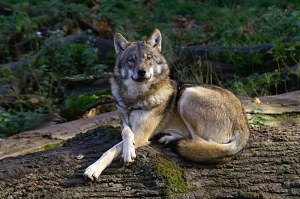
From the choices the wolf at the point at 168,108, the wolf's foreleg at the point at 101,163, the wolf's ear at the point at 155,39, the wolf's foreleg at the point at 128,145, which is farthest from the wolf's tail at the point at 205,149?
the wolf's ear at the point at 155,39

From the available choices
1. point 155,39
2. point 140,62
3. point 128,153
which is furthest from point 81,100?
point 128,153

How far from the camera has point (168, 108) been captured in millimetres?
6344

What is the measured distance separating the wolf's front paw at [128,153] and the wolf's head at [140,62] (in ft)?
3.38

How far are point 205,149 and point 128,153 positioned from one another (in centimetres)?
80

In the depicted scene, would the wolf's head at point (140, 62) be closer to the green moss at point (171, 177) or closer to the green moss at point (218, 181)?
the green moss at point (171, 177)

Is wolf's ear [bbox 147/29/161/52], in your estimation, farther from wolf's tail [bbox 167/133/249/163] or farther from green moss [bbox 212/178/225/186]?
green moss [bbox 212/178/225/186]

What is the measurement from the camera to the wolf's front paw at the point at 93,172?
524 cm

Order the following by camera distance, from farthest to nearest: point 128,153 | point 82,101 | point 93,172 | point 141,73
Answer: point 82,101 < point 141,73 < point 128,153 < point 93,172

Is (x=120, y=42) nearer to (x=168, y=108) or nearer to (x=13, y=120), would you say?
(x=168, y=108)

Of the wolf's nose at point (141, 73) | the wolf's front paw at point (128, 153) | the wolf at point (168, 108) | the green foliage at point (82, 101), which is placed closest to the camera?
the wolf's front paw at point (128, 153)

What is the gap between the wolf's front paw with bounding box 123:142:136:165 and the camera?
17.7ft

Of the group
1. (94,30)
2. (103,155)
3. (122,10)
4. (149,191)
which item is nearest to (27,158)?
(103,155)

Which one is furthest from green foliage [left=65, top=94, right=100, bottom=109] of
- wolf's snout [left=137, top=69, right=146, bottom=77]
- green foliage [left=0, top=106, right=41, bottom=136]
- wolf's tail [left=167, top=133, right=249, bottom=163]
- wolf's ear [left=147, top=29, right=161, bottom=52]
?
wolf's tail [left=167, top=133, right=249, bottom=163]

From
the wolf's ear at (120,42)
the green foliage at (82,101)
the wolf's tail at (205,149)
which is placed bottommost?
the green foliage at (82,101)
